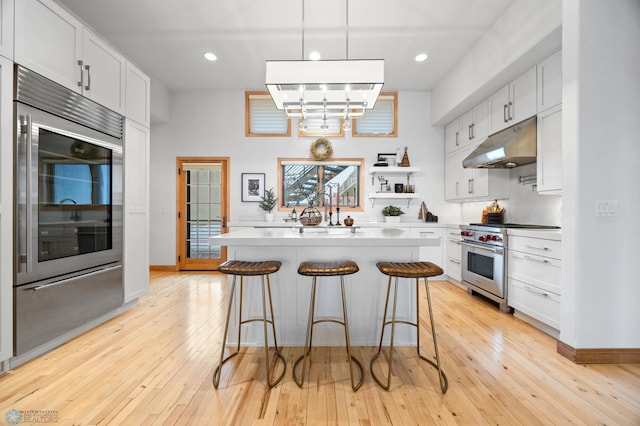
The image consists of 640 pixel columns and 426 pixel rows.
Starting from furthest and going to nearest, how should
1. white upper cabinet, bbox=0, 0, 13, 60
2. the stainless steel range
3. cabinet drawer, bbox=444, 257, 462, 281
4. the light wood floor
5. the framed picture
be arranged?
1. the framed picture
2. cabinet drawer, bbox=444, 257, 462, 281
3. the stainless steel range
4. white upper cabinet, bbox=0, 0, 13, 60
5. the light wood floor

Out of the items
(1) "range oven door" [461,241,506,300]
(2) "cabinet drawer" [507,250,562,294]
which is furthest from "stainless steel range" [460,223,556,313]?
(2) "cabinet drawer" [507,250,562,294]

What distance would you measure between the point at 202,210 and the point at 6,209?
360 cm

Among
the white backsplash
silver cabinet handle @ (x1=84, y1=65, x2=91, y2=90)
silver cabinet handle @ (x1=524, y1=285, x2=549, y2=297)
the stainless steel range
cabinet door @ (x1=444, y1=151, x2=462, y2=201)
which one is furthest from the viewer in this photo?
cabinet door @ (x1=444, y1=151, x2=462, y2=201)

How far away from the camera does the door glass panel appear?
18.5 ft

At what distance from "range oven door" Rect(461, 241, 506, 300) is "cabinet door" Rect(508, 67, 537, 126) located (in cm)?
149

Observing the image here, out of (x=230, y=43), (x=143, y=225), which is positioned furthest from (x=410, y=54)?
(x=143, y=225)

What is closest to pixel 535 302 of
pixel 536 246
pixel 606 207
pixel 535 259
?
pixel 535 259

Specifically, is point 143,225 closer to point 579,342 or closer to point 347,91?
point 347,91

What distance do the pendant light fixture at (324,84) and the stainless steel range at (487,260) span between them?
6.88ft

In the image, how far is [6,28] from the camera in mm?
2033

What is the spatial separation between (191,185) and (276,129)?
73.0 inches

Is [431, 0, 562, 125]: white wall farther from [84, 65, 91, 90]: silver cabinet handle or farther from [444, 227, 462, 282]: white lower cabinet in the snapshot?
[84, 65, 91, 90]: silver cabinet handle

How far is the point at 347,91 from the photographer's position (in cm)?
275

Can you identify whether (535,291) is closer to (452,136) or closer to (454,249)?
(454,249)
